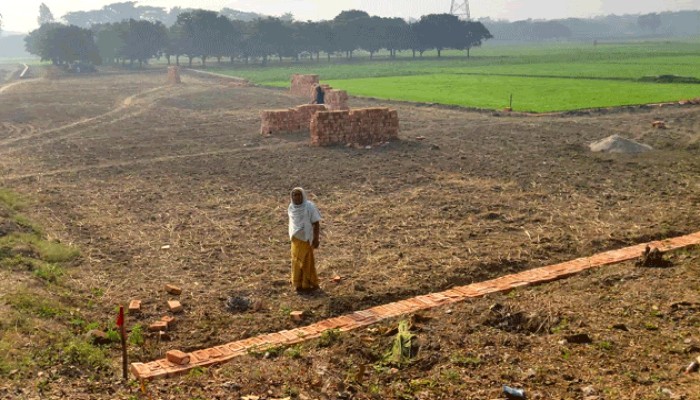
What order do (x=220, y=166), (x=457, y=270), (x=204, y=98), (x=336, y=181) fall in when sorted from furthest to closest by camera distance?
(x=204, y=98) → (x=220, y=166) → (x=336, y=181) → (x=457, y=270)

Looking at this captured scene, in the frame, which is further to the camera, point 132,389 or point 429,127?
point 429,127

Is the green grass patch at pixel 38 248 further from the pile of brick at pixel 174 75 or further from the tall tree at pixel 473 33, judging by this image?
the tall tree at pixel 473 33

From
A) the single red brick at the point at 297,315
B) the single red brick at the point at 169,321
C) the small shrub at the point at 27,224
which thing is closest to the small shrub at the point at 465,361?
the single red brick at the point at 297,315

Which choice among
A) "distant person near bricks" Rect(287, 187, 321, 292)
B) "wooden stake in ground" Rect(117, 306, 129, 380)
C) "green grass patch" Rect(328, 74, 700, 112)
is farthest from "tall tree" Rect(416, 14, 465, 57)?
"wooden stake in ground" Rect(117, 306, 129, 380)

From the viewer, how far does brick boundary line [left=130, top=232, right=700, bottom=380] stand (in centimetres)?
590

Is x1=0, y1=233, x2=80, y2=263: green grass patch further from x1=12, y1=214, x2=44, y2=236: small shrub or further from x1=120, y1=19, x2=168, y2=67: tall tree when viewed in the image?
x1=120, y1=19, x2=168, y2=67: tall tree

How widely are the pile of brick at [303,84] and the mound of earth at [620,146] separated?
1956 centimetres

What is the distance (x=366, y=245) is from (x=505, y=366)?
3952 millimetres

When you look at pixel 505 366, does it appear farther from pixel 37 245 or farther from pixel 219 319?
pixel 37 245

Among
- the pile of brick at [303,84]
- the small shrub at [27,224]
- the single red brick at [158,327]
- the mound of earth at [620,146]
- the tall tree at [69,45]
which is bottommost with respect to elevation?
the single red brick at [158,327]

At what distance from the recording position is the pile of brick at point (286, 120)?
19812 millimetres

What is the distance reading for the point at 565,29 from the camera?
630 ft

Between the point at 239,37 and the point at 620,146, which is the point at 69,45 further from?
the point at 620,146

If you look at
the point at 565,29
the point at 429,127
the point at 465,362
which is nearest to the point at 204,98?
the point at 429,127
